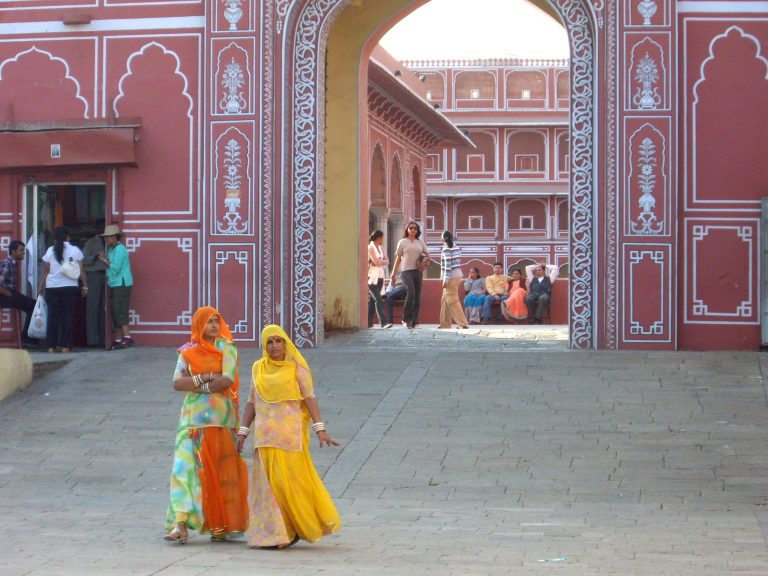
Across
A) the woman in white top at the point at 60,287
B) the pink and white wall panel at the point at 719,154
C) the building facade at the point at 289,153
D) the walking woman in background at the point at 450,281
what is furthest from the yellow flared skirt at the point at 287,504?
the walking woman in background at the point at 450,281

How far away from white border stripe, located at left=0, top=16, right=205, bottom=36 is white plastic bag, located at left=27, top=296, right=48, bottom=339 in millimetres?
3025

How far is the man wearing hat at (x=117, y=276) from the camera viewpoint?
48.3ft

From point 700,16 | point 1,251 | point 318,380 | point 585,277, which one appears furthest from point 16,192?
point 700,16

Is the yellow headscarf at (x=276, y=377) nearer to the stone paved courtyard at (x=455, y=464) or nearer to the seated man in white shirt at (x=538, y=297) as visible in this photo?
the stone paved courtyard at (x=455, y=464)

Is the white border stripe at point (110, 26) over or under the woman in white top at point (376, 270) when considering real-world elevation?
over

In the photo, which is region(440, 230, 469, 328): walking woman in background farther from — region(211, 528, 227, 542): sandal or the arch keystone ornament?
region(211, 528, 227, 542): sandal

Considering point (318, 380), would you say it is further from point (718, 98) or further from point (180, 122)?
point (718, 98)

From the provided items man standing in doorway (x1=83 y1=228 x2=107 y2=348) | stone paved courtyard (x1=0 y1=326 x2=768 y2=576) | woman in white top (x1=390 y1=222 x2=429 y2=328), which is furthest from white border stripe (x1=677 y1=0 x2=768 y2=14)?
man standing in doorway (x1=83 y1=228 x2=107 y2=348)

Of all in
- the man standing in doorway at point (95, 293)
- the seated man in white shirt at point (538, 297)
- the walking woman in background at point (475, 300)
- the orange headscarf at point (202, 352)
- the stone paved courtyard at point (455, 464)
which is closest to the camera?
the stone paved courtyard at point (455, 464)

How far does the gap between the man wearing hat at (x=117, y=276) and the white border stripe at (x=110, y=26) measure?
2.23 m

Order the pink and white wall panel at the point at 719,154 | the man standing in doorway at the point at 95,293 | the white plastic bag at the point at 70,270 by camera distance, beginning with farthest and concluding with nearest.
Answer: the man standing in doorway at the point at 95,293 < the white plastic bag at the point at 70,270 < the pink and white wall panel at the point at 719,154

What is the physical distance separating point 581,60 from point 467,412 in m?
4.71

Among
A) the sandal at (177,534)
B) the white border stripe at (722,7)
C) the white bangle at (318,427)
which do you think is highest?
the white border stripe at (722,7)

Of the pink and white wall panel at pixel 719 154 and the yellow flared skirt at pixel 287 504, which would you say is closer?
the yellow flared skirt at pixel 287 504
